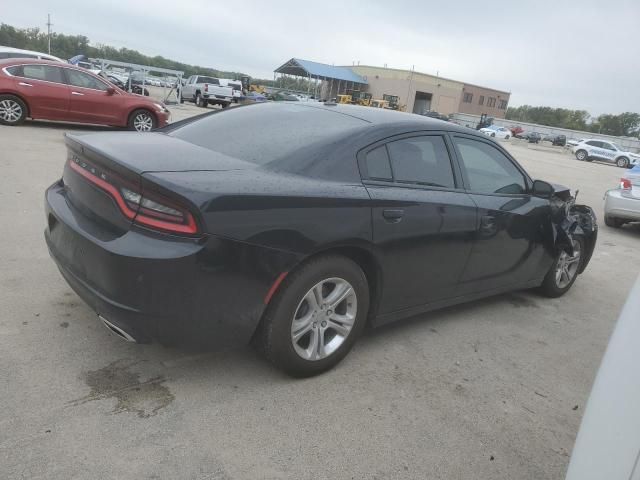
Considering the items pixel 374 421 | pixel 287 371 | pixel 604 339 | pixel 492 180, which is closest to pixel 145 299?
pixel 287 371

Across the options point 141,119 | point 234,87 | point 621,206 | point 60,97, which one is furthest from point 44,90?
point 234,87

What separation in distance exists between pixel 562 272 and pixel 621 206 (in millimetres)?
5204

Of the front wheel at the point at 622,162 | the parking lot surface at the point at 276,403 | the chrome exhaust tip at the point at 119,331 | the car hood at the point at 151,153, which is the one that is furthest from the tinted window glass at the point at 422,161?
the front wheel at the point at 622,162

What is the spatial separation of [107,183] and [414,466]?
6.82 feet

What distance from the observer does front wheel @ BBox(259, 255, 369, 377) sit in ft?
9.06

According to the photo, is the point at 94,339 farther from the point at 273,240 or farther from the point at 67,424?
the point at 273,240

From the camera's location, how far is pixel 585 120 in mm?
112125

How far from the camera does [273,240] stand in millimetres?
2604

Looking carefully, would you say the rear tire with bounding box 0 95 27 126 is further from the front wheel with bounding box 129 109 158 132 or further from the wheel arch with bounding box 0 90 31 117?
the front wheel with bounding box 129 109 158 132

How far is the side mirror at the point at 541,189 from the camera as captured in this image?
443cm

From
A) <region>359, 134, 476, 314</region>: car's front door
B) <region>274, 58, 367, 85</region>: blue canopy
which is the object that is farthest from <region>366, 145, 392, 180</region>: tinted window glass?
<region>274, 58, 367, 85</region>: blue canopy

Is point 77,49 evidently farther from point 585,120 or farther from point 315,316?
point 315,316

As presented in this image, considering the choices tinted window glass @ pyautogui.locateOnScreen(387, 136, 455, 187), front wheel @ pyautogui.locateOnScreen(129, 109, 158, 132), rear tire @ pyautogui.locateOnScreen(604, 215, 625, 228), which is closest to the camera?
tinted window glass @ pyautogui.locateOnScreen(387, 136, 455, 187)

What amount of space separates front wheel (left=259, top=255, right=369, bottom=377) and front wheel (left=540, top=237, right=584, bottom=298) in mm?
2540
